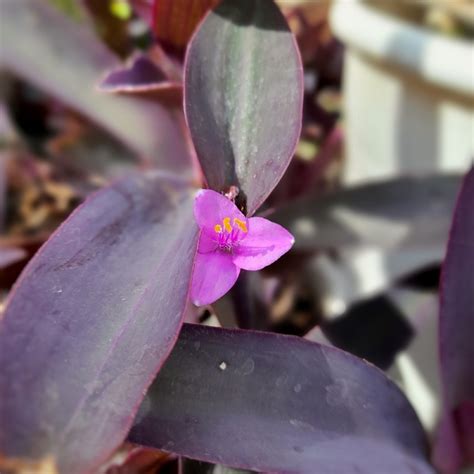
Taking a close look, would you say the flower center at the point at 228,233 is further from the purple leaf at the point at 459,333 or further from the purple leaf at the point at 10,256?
the purple leaf at the point at 10,256

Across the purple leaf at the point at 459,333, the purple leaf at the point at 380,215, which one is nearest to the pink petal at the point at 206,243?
the purple leaf at the point at 459,333

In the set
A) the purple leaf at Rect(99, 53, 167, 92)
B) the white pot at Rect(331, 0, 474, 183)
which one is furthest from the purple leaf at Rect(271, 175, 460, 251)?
the purple leaf at Rect(99, 53, 167, 92)

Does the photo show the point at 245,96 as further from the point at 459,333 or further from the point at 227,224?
the point at 459,333

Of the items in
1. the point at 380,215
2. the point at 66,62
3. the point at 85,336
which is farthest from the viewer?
the point at 66,62

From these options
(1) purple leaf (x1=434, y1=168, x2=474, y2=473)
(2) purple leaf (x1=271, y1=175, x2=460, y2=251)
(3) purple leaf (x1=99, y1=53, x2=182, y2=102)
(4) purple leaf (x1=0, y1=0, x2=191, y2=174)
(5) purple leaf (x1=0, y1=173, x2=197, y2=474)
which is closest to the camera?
(5) purple leaf (x1=0, y1=173, x2=197, y2=474)

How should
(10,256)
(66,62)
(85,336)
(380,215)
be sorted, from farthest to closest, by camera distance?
(66,62), (380,215), (10,256), (85,336)

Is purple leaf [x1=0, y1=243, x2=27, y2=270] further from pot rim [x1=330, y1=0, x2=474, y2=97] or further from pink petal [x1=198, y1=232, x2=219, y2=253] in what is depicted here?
pot rim [x1=330, y1=0, x2=474, y2=97]

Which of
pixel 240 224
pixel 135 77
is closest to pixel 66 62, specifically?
pixel 135 77

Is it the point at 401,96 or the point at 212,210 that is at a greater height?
the point at 212,210

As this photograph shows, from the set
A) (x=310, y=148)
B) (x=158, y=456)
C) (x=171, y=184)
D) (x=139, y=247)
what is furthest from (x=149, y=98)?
(x=310, y=148)
